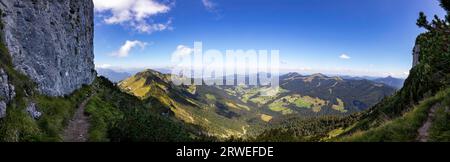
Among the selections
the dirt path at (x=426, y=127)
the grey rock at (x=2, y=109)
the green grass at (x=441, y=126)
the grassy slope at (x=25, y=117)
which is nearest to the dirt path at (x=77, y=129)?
the grassy slope at (x=25, y=117)

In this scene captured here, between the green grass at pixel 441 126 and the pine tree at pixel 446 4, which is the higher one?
the pine tree at pixel 446 4

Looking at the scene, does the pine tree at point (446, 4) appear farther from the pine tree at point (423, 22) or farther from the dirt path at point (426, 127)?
the dirt path at point (426, 127)

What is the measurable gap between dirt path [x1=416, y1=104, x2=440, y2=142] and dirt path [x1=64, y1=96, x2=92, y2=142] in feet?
97.9

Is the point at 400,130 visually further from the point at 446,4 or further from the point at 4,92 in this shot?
the point at 4,92

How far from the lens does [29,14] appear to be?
142ft

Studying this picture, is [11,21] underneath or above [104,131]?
above

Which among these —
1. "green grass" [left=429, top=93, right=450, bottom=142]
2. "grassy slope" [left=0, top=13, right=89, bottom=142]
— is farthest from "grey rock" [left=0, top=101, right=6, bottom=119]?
"green grass" [left=429, top=93, right=450, bottom=142]

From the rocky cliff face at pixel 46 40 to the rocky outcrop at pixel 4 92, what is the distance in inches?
361

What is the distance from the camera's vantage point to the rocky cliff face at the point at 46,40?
127 feet

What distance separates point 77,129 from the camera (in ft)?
124
